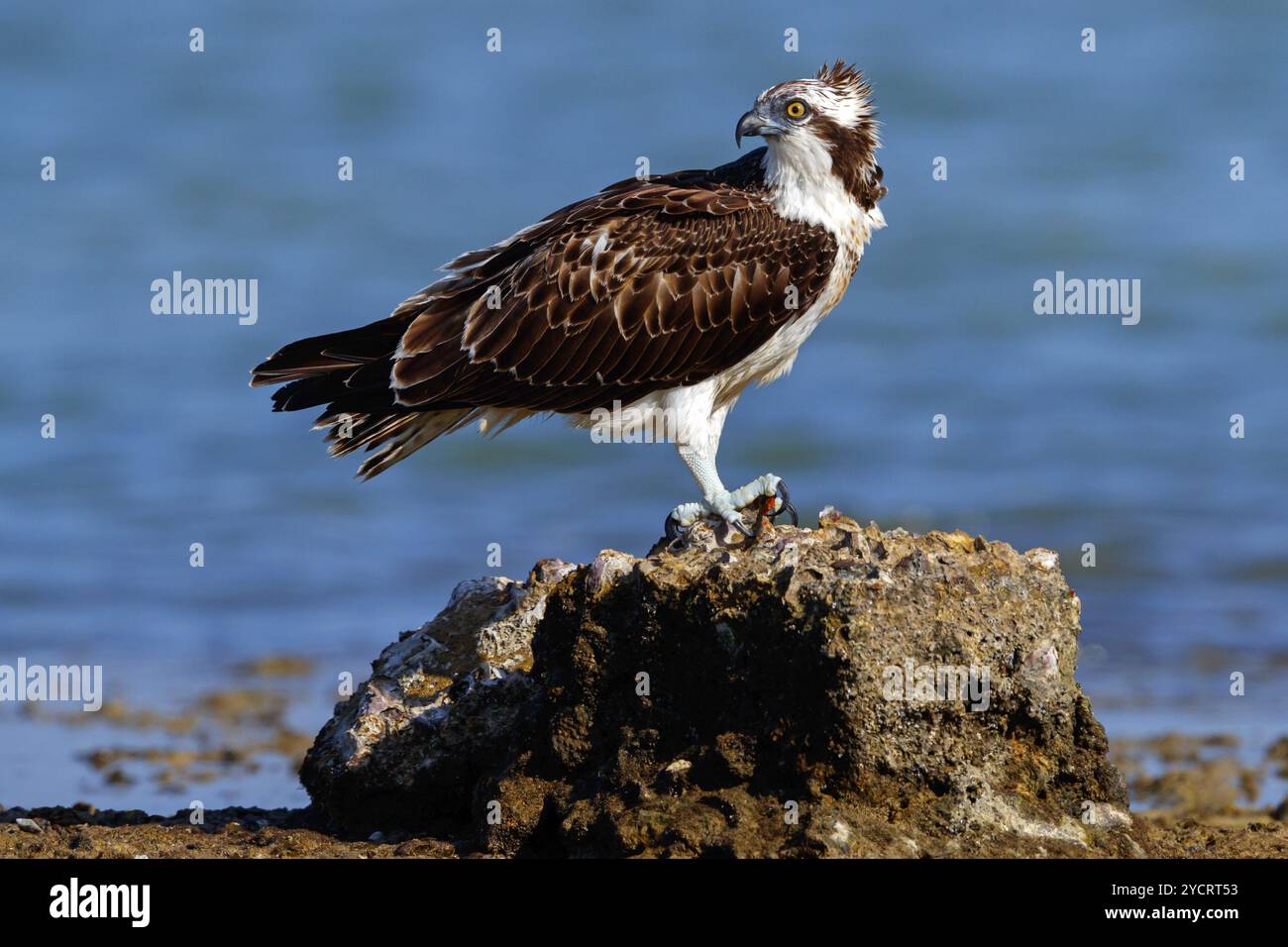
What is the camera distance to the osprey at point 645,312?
8609mm

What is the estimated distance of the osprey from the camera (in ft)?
28.2

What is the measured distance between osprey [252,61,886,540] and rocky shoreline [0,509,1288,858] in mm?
2028

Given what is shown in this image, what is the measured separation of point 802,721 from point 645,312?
335cm

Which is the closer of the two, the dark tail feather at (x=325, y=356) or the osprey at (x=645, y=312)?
the osprey at (x=645, y=312)

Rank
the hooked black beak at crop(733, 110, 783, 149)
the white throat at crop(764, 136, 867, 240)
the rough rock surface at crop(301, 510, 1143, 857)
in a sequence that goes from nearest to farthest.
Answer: the rough rock surface at crop(301, 510, 1143, 857), the hooked black beak at crop(733, 110, 783, 149), the white throat at crop(764, 136, 867, 240)

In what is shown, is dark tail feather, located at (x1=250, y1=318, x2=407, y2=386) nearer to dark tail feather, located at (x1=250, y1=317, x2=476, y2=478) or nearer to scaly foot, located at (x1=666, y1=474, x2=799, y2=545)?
dark tail feather, located at (x1=250, y1=317, x2=476, y2=478)

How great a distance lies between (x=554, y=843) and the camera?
6.25 metres

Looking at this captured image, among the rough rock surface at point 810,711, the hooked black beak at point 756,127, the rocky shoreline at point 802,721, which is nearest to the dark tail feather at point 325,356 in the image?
the hooked black beak at point 756,127

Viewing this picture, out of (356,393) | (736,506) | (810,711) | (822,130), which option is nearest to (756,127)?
(822,130)

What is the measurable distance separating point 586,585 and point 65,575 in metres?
9.04

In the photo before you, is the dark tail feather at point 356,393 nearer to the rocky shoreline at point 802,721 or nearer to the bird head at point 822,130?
the bird head at point 822,130

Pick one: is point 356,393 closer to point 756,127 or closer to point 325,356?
point 325,356

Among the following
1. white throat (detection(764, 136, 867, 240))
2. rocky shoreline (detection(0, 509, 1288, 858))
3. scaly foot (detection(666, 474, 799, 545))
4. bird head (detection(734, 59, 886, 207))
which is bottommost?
rocky shoreline (detection(0, 509, 1288, 858))

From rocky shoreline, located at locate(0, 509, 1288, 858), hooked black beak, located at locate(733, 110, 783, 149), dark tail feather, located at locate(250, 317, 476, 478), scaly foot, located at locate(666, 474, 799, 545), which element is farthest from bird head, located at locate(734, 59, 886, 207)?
rocky shoreline, located at locate(0, 509, 1288, 858)
